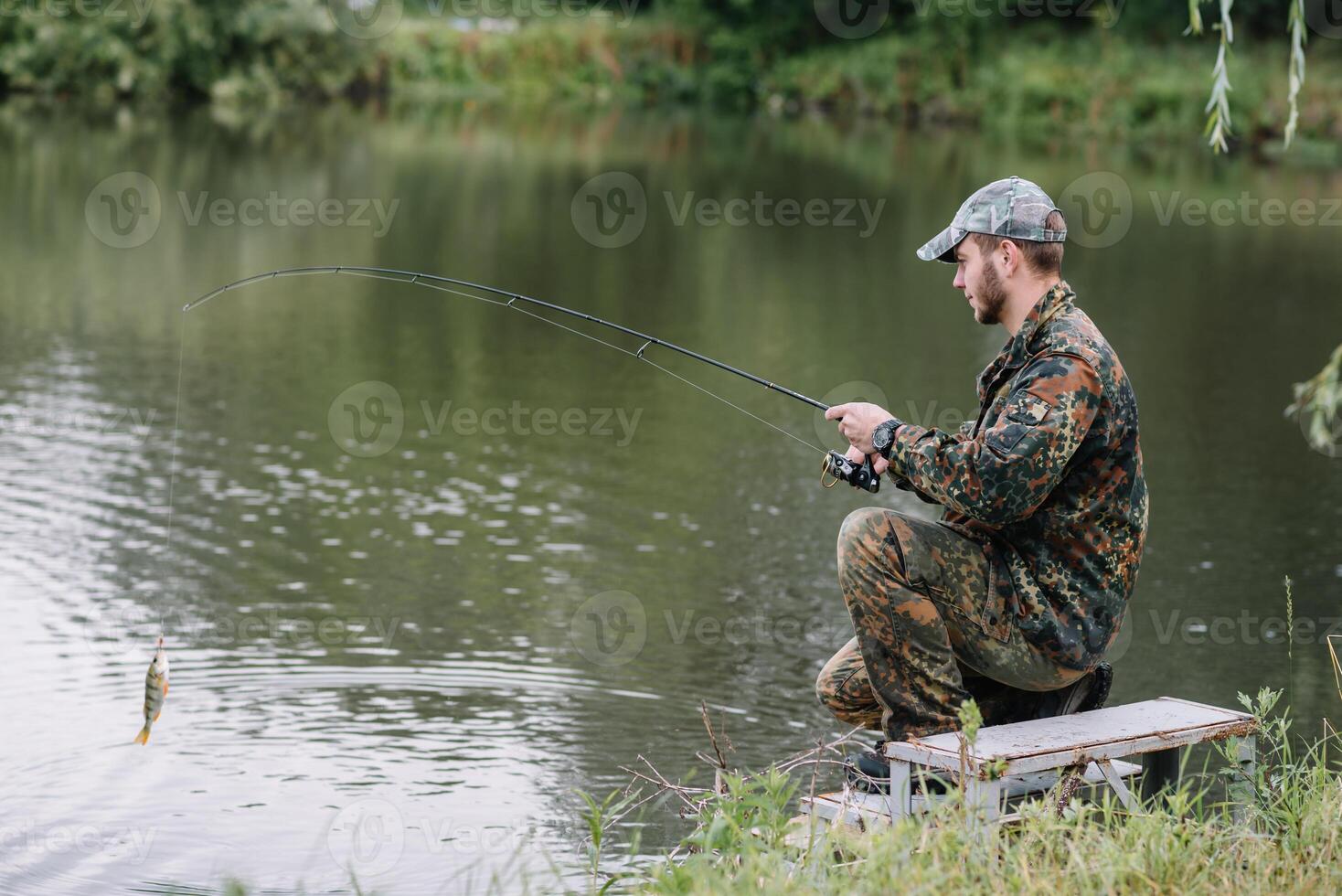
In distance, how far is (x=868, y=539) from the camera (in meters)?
3.98

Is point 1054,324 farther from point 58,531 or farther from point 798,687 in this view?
point 58,531

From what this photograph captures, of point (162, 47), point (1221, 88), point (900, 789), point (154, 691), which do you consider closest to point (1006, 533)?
point (900, 789)

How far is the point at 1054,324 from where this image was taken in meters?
3.94

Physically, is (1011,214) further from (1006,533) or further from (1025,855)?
(1025,855)

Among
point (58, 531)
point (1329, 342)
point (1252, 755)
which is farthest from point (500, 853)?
point (1329, 342)

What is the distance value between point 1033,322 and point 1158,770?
3.65 feet

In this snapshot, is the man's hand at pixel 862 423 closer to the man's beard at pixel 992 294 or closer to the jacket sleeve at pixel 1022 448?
the jacket sleeve at pixel 1022 448

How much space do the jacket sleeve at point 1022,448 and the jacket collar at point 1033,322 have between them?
78 millimetres

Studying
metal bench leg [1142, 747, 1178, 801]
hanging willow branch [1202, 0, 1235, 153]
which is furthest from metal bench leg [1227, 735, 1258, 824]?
hanging willow branch [1202, 0, 1235, 153]

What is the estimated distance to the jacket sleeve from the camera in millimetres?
3777

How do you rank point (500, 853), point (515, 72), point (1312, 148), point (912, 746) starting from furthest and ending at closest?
point (515, 72) → point (1312, 148) → point (500, 853) → point (912, 746)

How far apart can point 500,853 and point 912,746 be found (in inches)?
62.6

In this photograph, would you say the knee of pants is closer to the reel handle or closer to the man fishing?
the man fishing

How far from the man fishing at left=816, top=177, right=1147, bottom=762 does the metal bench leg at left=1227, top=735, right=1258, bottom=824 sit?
A: 0.45 metres
